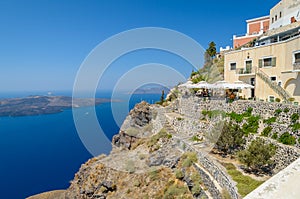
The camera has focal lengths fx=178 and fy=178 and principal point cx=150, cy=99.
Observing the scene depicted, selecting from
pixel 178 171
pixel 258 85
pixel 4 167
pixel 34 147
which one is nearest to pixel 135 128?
pixel 178 171

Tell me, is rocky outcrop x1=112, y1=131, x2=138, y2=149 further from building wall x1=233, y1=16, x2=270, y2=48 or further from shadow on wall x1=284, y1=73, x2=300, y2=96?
building wall x1=233, y1=16, x2=270, y2=48

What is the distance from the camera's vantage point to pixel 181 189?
9.80 metres

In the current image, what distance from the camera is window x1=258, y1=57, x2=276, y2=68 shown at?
13.2 m

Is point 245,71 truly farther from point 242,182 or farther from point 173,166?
point 242,182

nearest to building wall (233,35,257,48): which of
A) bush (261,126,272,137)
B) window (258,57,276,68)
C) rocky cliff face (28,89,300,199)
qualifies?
window (258,57,276,68)

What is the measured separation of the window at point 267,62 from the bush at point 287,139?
20.7ft

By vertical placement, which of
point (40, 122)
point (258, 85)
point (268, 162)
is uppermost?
point (258, 85)

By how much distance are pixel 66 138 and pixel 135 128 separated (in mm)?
46254

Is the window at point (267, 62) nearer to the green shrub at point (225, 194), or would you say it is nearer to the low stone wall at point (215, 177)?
the low stone wall at point (215, 177)

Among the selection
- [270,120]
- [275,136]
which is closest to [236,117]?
[270,120]

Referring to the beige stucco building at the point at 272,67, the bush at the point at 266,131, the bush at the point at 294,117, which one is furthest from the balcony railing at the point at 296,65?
the bush at the point at 266,131

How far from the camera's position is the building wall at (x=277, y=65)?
11.8 metres

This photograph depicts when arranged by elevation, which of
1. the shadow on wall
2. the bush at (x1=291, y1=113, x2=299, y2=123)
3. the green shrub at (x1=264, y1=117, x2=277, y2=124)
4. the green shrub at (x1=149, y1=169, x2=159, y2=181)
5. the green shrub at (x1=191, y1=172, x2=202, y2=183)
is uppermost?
the shadow on wall

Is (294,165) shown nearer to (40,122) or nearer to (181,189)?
(181,189)
